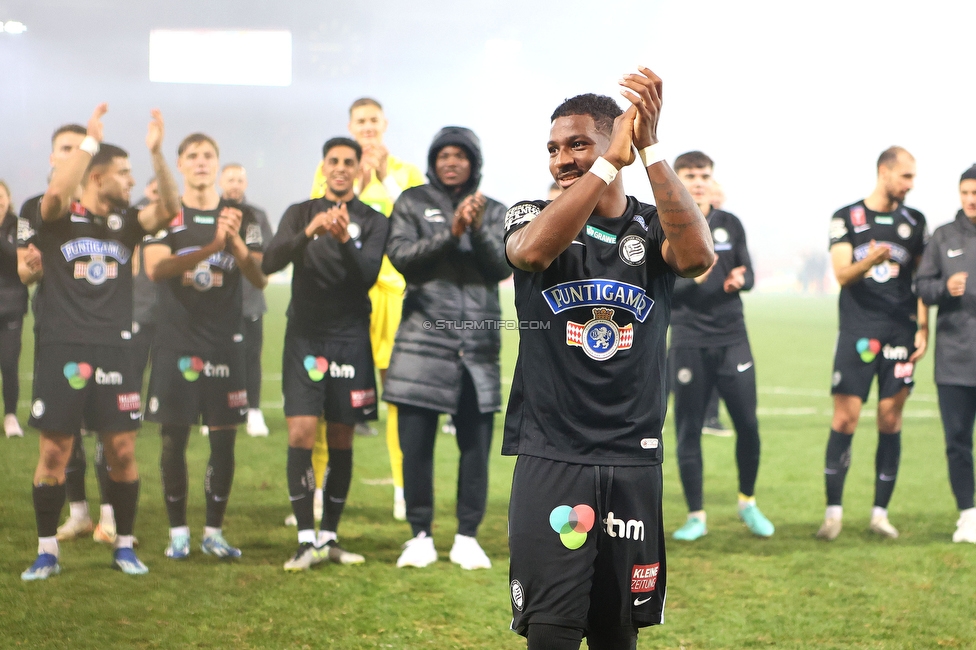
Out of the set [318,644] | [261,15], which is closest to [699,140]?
[261,15]

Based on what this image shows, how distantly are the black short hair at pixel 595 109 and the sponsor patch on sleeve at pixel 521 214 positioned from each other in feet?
0.78

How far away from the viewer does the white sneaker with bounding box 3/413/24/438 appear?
17.4ft

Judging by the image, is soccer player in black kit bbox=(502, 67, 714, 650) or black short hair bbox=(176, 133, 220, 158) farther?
black short hair bbox=(176, 133, 220, 158)

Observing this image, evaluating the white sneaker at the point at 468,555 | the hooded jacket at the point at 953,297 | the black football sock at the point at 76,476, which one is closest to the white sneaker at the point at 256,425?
the black football sock at the point at 76,476

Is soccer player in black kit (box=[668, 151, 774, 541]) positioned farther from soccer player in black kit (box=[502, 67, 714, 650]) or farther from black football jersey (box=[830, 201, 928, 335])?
soccer player in black kit (box=[502, 67, 714, 650])

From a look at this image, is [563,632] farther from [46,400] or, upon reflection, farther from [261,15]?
[261,15]

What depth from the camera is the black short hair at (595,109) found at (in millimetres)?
2332

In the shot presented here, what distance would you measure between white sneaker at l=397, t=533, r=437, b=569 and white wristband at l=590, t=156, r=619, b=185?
9.98ft

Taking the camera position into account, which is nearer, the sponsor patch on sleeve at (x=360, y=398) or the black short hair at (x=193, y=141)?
the sponsor patch on sleeve at (x=360, y=398)

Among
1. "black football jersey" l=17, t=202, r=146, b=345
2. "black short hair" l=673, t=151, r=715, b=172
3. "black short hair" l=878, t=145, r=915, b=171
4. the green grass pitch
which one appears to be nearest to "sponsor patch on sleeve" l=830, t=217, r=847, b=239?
"black short hair" l=878, t=145, r=915, b=171

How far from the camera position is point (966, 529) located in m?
5.22

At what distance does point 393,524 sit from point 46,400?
7.04 feet

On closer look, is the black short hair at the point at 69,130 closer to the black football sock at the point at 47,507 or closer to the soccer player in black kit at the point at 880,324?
the black football sock at the point at 47,507

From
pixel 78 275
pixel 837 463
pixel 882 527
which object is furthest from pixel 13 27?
pixel 882 527
